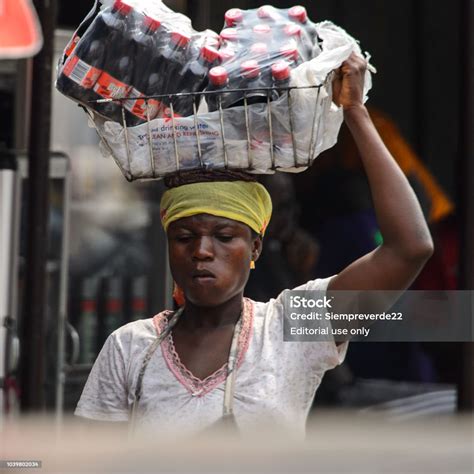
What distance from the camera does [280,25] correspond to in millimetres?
2193

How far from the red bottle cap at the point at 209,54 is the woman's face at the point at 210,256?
13.0 inches

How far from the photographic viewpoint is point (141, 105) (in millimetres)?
2176

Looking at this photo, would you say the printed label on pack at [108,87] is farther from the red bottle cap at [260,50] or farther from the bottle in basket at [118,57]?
the red bottle cap at [260,50]

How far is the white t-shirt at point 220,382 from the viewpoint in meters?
2.22

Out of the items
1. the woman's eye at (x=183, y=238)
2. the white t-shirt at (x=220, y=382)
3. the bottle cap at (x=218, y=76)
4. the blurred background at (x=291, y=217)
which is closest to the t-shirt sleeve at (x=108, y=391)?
the white t-shirt at (x=220, y=382)

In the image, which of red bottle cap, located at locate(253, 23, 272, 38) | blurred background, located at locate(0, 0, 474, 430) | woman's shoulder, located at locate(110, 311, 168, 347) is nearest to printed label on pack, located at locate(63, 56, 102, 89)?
red bottle cap, located at locate(253, 23, 272, 38)

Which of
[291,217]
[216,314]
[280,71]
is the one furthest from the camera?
[291,217]

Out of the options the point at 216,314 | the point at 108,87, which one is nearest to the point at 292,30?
the point at 108,87

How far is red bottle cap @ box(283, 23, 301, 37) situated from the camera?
216 cm

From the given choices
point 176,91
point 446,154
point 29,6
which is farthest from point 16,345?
point 176,91

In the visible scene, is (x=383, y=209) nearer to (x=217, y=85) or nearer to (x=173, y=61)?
(x=217, y=85)

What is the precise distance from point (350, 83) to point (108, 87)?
51 cm

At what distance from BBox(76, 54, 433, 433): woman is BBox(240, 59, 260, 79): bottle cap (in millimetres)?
185

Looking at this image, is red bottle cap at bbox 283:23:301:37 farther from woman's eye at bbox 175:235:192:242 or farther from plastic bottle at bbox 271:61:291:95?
woman's eye at bbox 175:235:192:242
